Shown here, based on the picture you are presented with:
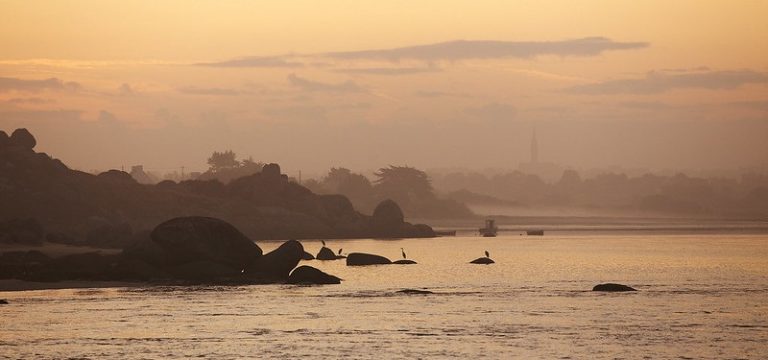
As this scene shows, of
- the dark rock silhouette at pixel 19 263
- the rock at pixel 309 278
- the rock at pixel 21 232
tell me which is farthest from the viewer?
the rock at pixel 21 232

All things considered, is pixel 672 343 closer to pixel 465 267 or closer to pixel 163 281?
pixel 163 281

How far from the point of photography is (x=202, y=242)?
82.7m

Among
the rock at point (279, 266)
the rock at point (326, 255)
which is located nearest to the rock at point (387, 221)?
the rock at point (326, 255)

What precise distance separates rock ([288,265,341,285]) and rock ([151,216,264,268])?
1.22m

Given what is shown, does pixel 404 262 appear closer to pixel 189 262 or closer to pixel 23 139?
pixel 189 262

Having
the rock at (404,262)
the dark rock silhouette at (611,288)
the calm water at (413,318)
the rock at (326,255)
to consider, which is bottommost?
the calm water at (413,318)

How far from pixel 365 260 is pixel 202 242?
25.6 metres

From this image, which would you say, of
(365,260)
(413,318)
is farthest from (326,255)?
(413,318)

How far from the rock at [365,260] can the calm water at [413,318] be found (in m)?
4.76

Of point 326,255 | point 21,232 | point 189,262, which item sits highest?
point 21,232

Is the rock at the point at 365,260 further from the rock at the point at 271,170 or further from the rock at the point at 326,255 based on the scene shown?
the rock at the point at 271,170

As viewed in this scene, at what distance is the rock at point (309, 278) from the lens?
273 feet

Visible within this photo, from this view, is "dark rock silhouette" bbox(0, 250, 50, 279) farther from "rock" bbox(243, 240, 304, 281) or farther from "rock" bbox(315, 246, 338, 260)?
"rock" bbox(315, 246, 338, 260)

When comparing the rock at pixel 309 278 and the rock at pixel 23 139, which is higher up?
the rock at pixel 23 139
